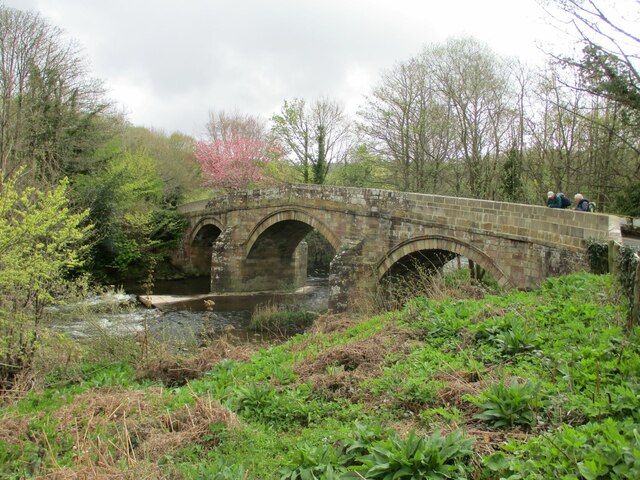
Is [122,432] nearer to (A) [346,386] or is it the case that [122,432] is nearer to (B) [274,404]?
(B) [274,404]

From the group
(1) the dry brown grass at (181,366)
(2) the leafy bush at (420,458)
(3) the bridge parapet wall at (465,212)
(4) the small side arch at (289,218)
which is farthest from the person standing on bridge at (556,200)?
(2) the leafy bush at (420,458)

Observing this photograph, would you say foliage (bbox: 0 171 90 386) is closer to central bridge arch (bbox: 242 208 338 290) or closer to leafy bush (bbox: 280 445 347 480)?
leafy bush (bbox: 280 445 347 480)

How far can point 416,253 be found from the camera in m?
13.5

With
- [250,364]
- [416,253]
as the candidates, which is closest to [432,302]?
[250,364]

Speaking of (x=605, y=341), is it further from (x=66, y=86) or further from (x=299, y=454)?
(x=66, y=86)

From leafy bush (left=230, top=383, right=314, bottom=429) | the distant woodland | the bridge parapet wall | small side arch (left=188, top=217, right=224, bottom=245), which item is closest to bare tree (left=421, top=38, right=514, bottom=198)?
the distant woodland

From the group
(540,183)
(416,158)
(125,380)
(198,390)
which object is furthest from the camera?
(416,158)

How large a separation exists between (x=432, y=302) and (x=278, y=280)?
15489 mm

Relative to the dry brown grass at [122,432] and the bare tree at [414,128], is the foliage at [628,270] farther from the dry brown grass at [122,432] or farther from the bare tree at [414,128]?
the bare tree at [414,128]

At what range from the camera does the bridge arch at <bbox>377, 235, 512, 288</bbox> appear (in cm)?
1069

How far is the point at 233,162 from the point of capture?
101 feet

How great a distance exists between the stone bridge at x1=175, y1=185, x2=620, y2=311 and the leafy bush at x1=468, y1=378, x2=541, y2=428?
464cm

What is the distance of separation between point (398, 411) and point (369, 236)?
34.5 feet

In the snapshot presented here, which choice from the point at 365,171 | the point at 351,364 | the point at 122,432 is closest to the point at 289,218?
the point at 365,171
